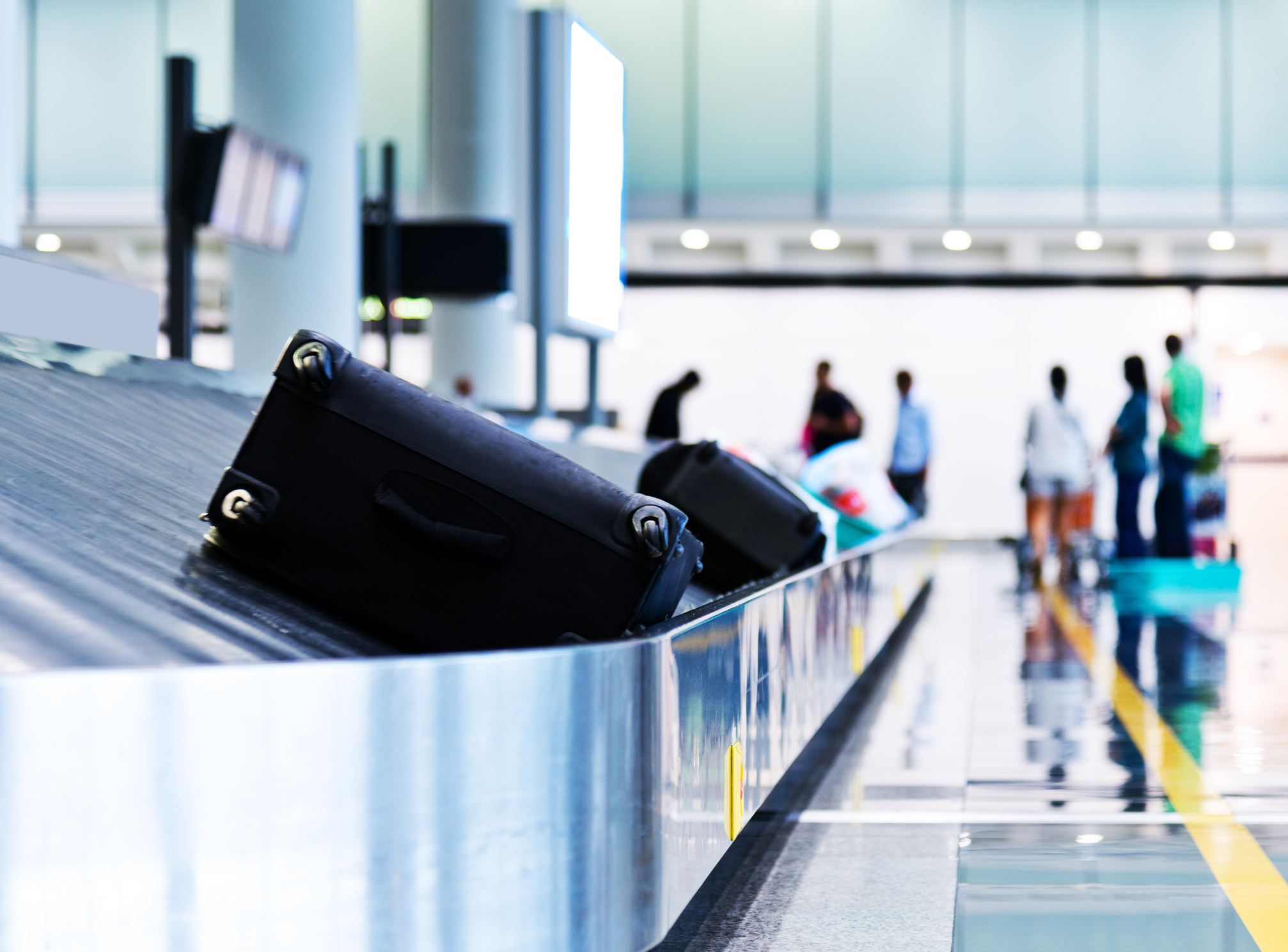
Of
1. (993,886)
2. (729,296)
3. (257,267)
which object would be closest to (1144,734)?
(993,886)

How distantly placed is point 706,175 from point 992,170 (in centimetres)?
337

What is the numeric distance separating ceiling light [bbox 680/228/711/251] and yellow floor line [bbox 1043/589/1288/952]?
12.5 meters

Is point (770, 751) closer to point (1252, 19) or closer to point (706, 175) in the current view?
point (706, 175)

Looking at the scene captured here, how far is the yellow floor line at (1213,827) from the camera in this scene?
268 centimetres

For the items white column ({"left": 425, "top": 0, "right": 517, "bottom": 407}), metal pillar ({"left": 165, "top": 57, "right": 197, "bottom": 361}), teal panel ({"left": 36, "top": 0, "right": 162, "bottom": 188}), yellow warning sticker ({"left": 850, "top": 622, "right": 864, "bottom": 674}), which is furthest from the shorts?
teal panel ({"left": 36, "top": 0, "right": 162, "bottom": 188})

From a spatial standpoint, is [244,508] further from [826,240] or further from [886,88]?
[886,88]

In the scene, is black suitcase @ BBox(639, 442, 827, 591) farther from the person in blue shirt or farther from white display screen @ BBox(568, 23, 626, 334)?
the person in blue shirt

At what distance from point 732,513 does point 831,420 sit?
6197 mm

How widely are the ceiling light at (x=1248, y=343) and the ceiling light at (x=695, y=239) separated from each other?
623 cm

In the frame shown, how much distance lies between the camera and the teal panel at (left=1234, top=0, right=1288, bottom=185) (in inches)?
689

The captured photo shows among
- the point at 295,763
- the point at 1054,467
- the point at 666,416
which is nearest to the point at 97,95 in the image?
the point at 666,416

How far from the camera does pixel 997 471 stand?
18141 mm

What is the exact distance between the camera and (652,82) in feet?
59.4

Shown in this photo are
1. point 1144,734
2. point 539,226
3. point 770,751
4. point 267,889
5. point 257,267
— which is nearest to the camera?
point 267,889
